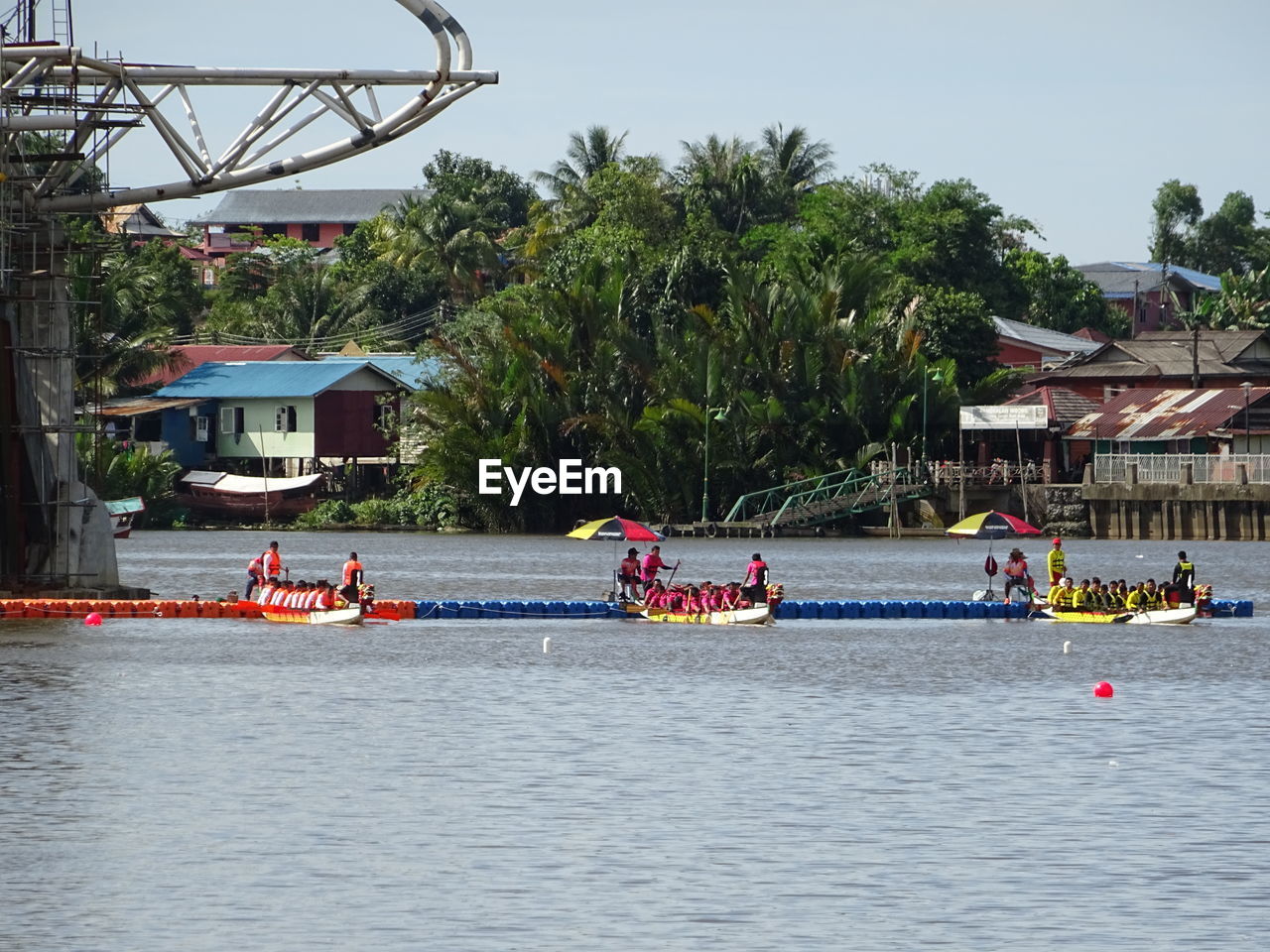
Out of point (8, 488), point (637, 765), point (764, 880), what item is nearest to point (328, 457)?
point (8, 488)

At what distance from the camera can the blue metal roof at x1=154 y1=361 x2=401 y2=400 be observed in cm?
9050

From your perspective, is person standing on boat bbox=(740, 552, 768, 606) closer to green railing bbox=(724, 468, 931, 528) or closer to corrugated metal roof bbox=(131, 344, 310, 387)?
green railing bbox=(724, 468, 931, 528)

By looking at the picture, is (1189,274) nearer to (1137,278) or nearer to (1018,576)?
(1137,278)

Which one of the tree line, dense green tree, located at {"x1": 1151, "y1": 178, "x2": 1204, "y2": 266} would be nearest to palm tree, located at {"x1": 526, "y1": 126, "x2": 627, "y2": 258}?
the tree line

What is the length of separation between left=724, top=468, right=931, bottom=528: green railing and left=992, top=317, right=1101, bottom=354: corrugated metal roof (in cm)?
2271

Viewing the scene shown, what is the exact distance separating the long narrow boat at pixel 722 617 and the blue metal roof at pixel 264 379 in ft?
172

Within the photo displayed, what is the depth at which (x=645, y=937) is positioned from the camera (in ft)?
49.8

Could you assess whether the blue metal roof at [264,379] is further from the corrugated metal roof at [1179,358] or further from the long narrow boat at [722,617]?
the long narrow boat at [722,617]

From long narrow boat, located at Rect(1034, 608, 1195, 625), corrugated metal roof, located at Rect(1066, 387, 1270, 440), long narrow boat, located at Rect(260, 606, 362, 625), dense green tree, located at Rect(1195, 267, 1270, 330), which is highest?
dense green tree, located at Rect(1195, 267, 1270, 330)

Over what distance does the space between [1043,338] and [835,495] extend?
92.4 feet

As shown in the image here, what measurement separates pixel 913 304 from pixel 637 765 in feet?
202

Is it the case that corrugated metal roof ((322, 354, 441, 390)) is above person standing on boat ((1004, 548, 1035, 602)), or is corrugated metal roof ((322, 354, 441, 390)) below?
above

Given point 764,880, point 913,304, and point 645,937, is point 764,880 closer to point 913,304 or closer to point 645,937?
point 645,937

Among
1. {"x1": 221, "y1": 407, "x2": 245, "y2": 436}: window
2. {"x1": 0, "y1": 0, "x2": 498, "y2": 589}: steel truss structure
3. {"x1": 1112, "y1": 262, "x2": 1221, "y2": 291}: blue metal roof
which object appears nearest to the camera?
{"x1": 0, "y1": 0, "x2": 498, "y2": 589}: steel truss structure
